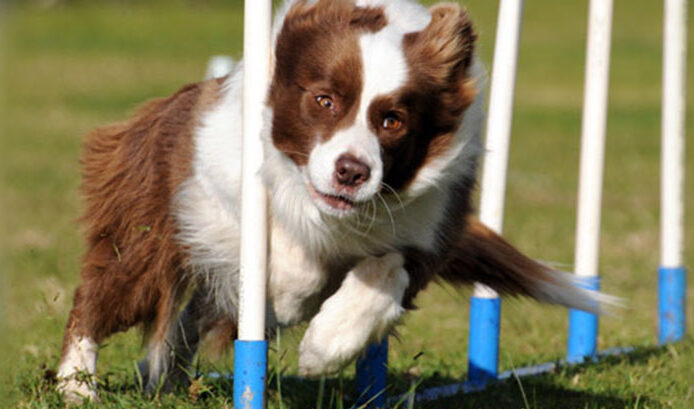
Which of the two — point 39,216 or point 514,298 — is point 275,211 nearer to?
point 514,298

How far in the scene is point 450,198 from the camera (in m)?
4.37

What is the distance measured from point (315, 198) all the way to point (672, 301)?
113 inches

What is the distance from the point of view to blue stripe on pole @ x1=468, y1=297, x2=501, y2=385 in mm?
4992

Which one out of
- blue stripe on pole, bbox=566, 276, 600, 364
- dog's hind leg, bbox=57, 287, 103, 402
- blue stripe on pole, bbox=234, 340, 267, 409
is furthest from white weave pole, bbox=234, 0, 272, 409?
blue stripe on pole, bbox=566, 276, 600, 364

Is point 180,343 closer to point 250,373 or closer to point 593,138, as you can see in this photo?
Answer: point 250,373

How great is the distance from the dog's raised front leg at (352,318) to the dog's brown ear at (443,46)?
73 cm

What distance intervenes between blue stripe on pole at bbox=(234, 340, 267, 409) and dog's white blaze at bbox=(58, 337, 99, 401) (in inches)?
36.9

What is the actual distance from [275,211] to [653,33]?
2923 centimetres

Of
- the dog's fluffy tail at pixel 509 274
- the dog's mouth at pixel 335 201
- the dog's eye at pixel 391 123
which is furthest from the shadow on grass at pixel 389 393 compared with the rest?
the dog's eye at pixel 391 123

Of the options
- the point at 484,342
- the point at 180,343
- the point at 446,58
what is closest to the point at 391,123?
the point at 446,58

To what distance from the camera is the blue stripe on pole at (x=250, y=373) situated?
3.72 metres

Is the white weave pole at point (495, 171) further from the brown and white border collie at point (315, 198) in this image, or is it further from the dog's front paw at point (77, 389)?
the dog's front paw at point (77, 389)

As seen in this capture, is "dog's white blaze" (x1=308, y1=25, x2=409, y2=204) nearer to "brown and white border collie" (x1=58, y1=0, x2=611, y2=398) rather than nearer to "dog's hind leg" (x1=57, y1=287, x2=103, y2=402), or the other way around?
"brown and white border collie" (x1=58, y1=0, x2=611, y2=398)

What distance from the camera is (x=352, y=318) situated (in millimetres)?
3951
